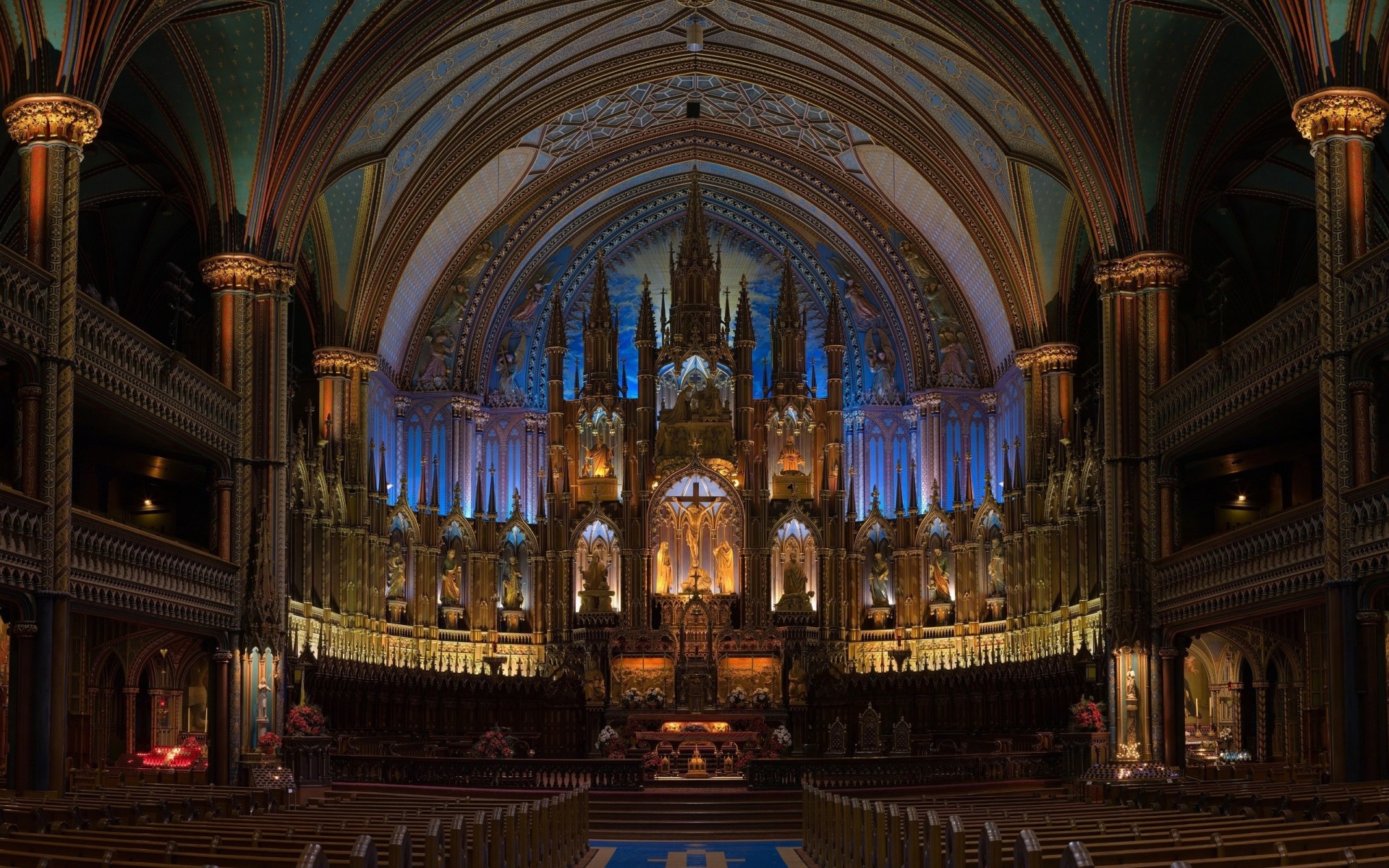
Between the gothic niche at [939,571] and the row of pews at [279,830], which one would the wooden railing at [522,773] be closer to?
the row of pews at [279,830]

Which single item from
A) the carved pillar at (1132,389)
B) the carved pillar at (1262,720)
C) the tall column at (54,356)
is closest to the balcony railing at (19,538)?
the tall column at (54,356)

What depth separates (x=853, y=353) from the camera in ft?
140

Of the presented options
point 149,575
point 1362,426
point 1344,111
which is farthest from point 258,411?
point 1344,111

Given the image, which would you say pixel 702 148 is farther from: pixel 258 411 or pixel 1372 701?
pixel 1372 701

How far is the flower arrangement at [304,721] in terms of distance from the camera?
1107 inches

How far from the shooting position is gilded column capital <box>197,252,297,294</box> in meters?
29.3

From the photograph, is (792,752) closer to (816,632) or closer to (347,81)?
(816,632)

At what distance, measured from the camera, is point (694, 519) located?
1578 inches

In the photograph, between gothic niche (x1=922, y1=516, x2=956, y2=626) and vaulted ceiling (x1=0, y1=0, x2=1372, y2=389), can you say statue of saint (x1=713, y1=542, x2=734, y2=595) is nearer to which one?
gothic niche (x1=922, y1=516, x2=956, y2=626)

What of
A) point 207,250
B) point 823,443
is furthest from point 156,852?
point 823,443

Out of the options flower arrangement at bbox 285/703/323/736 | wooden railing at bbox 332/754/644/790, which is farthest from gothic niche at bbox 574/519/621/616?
flower arrangement at bbox 285/703/323/736

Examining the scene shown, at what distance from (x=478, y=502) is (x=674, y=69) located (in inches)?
456

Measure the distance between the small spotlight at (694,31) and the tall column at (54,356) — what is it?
51.6 ft

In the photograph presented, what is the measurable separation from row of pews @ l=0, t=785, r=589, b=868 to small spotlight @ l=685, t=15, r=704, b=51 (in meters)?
19.6
